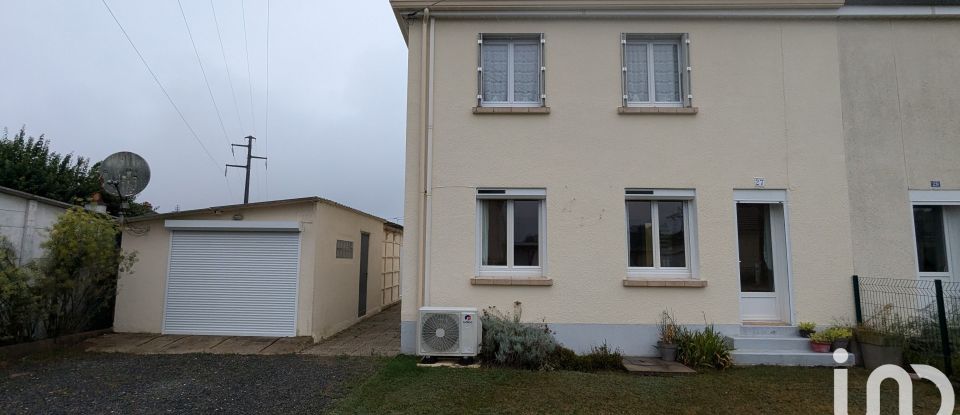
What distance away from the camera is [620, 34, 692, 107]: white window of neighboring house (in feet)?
26.4

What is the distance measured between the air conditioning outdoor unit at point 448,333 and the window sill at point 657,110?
154 inches

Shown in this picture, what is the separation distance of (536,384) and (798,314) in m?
4.44

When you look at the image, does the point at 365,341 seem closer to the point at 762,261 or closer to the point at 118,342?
the point at 118,342

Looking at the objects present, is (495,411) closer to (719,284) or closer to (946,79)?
(719,284)

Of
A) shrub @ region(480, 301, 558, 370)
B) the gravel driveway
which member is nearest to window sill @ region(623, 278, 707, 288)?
shrub @ region(480, 301, 558, 370)

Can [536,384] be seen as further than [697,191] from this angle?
No

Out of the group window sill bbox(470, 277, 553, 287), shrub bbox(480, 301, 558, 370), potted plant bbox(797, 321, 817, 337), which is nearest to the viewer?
shrub bbox(480, 301, 558, 370)

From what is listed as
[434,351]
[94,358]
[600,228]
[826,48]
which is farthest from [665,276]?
[94,358]

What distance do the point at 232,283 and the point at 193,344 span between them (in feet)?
4.06

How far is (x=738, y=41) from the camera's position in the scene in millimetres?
7969

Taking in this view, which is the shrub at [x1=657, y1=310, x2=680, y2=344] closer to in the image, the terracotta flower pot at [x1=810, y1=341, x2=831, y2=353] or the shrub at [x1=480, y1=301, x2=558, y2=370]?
the shrub at [x1=480, y1=301, x2=558, y2=370]

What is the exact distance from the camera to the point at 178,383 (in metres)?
6.09

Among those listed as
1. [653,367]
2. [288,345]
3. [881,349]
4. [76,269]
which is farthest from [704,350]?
[76,269]

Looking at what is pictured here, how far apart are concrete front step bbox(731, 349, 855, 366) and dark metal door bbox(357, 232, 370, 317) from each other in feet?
26.8
